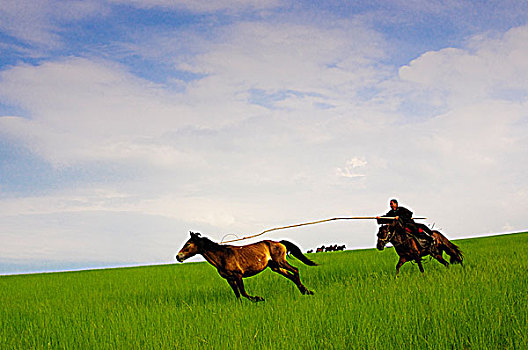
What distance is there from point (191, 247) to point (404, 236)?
A: 6139 millimetres

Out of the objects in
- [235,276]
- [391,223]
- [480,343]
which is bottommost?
[480,343]

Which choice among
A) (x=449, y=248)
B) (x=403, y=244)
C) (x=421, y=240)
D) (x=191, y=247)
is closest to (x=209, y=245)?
(x=191, y=247)

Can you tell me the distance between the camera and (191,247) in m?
10.1

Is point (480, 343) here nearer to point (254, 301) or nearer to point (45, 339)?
point (254, 301)

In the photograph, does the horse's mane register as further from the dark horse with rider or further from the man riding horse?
the man riding horse

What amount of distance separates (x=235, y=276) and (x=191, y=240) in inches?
50.7

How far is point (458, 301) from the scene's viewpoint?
8266 mm

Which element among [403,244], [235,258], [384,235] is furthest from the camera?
[403,244]

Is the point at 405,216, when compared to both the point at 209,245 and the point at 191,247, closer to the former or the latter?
the point at 209,245

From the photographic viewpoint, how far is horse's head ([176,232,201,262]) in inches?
391

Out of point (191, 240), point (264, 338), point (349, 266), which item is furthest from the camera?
point (349, 266)

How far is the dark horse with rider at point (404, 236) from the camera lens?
12.1 meters

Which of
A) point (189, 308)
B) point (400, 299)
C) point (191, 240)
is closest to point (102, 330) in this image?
point (189, 308)

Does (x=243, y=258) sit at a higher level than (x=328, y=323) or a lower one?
higher
